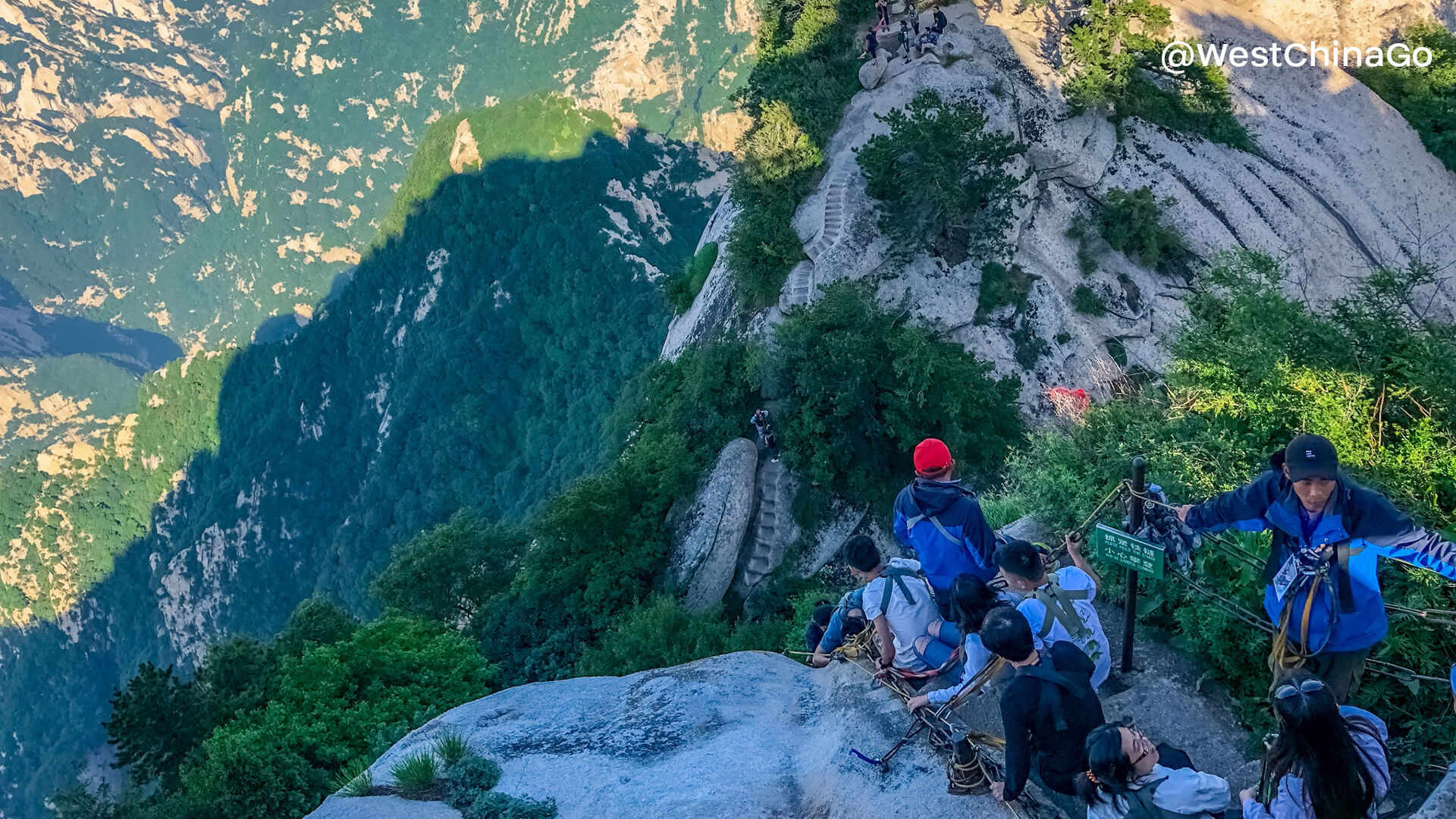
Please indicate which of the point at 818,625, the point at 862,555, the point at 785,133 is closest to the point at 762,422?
the point at 785,133

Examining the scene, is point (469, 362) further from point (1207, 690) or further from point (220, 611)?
point (1207, 690)

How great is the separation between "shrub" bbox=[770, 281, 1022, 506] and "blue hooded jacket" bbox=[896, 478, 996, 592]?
45.8ft

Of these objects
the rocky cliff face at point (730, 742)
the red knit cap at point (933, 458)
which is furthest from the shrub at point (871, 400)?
the red knit cap at point (933, 458)

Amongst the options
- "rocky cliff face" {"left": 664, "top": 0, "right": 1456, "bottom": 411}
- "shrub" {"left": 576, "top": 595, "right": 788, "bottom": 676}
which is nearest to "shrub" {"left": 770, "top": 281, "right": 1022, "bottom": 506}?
"rocky cliff face" {"left": 664, "top": 0, "right": 1456, "bottom": 411}

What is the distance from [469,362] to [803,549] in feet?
162

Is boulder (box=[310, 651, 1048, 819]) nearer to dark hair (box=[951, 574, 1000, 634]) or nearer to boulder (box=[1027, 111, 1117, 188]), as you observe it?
dark hair (box=[951, 574, 1000, 634])

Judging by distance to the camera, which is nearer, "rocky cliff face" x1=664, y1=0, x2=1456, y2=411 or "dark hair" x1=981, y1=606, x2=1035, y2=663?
"dark hair" x1=981, y1=606, x2=1035, y2=663

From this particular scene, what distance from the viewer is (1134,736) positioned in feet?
16.8

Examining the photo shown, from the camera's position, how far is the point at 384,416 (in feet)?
250

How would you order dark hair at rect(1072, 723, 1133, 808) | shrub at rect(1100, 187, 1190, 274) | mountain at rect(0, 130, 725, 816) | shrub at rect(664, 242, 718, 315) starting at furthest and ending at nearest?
mountain at rect(0, 130, 725, 816) < shrub at rect(664, 242, 718, 315) < shrub at rect(1100, 187, 1190, 274) < dark hair at rect(1072, 723, 1133, 808)

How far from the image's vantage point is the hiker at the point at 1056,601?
5.88 m

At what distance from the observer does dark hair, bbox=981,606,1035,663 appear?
520cm

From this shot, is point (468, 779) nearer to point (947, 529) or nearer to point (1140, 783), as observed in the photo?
point (947, 529)

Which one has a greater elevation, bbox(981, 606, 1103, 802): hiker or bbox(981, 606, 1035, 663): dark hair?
bbox(981, 606, 1035, 663): dark hair
